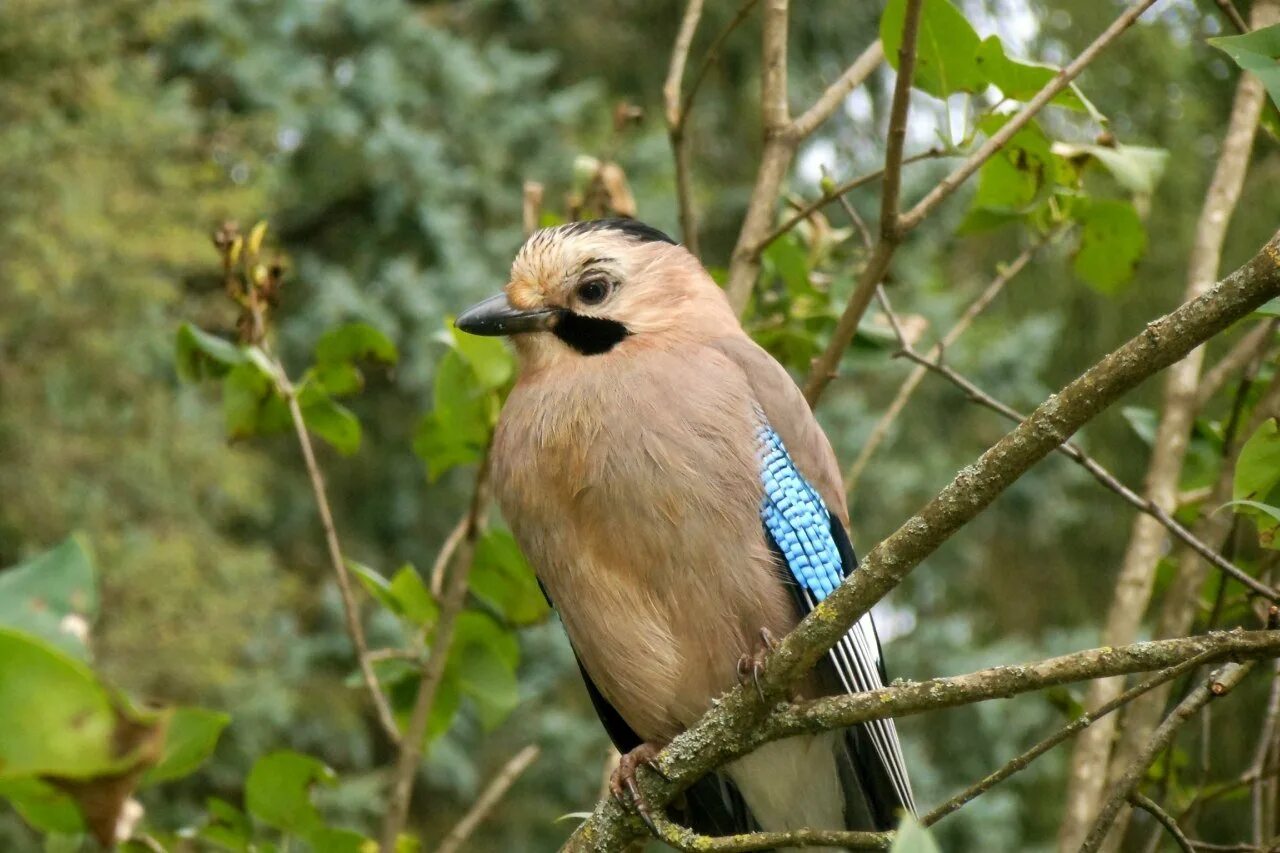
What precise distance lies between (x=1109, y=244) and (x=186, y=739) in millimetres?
2014

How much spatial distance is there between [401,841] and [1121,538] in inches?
274

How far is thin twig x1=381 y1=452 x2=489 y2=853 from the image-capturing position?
2479 millimetres

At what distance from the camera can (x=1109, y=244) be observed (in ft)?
8.82

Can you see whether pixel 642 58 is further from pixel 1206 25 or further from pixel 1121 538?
pixel 1206 25

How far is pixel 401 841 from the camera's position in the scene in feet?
8.61

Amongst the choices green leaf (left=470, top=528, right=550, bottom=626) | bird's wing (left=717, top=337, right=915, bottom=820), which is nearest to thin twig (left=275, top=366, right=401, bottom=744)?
green leaf (left=470, top=528, right=550, bottom=626)

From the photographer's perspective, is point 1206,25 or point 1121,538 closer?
point 1206,25

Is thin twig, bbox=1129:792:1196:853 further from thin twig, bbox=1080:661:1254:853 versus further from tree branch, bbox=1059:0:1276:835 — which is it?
tree branch, bbox=1059:0:1276:835

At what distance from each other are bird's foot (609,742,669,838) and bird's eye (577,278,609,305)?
842mm

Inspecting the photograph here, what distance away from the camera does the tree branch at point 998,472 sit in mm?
1432

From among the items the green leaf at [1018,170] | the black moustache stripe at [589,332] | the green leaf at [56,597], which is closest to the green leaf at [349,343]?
the black moustache stripe at [589,332]

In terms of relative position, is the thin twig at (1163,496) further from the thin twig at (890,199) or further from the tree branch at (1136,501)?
the thin twig at (890,199)

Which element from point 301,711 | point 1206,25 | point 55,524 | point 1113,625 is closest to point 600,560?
point 1113,625

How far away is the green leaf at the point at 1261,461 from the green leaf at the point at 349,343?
1404mm
